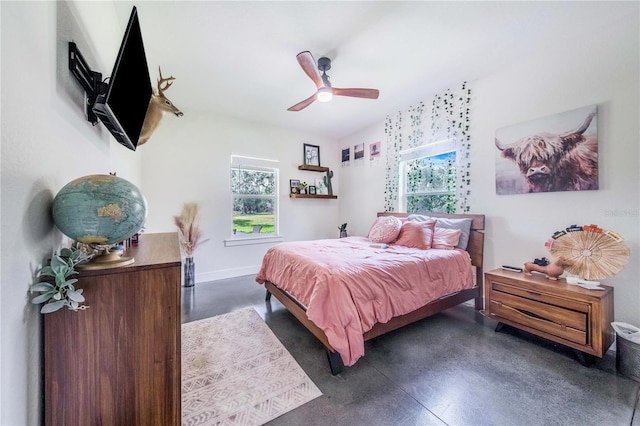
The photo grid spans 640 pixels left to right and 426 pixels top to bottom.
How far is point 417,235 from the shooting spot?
288 cm

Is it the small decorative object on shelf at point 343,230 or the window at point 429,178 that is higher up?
the window at point 429,178

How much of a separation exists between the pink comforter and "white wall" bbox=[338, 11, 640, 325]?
648 millimetres

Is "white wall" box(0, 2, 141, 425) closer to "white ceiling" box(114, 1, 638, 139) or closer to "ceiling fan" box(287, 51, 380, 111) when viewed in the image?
"white ceiling" box(114, 1, 638, 139)

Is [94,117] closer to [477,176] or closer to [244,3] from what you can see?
[244,3]

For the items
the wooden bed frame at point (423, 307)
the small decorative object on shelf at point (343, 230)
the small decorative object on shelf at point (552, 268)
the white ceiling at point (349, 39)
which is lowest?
the wooden bed frame at point (423, 307)

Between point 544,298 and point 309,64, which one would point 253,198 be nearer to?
point 309,64

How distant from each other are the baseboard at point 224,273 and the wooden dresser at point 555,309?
11.3 feet

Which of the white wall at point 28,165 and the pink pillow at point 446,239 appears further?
the pink pillow at point 446,239

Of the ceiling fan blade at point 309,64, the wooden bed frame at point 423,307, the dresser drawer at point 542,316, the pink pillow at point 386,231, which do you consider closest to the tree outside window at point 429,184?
the wooden bed frame at point 423,307

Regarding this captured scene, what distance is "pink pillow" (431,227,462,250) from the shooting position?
2721 mm

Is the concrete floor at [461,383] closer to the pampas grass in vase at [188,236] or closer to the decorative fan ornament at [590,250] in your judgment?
the decorative fan ornament at [590,250]

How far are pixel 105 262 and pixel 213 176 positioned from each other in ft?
10.7

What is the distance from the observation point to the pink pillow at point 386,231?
310cm

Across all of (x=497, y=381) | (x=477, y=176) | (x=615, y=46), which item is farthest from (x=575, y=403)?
(x=615, y=46)
